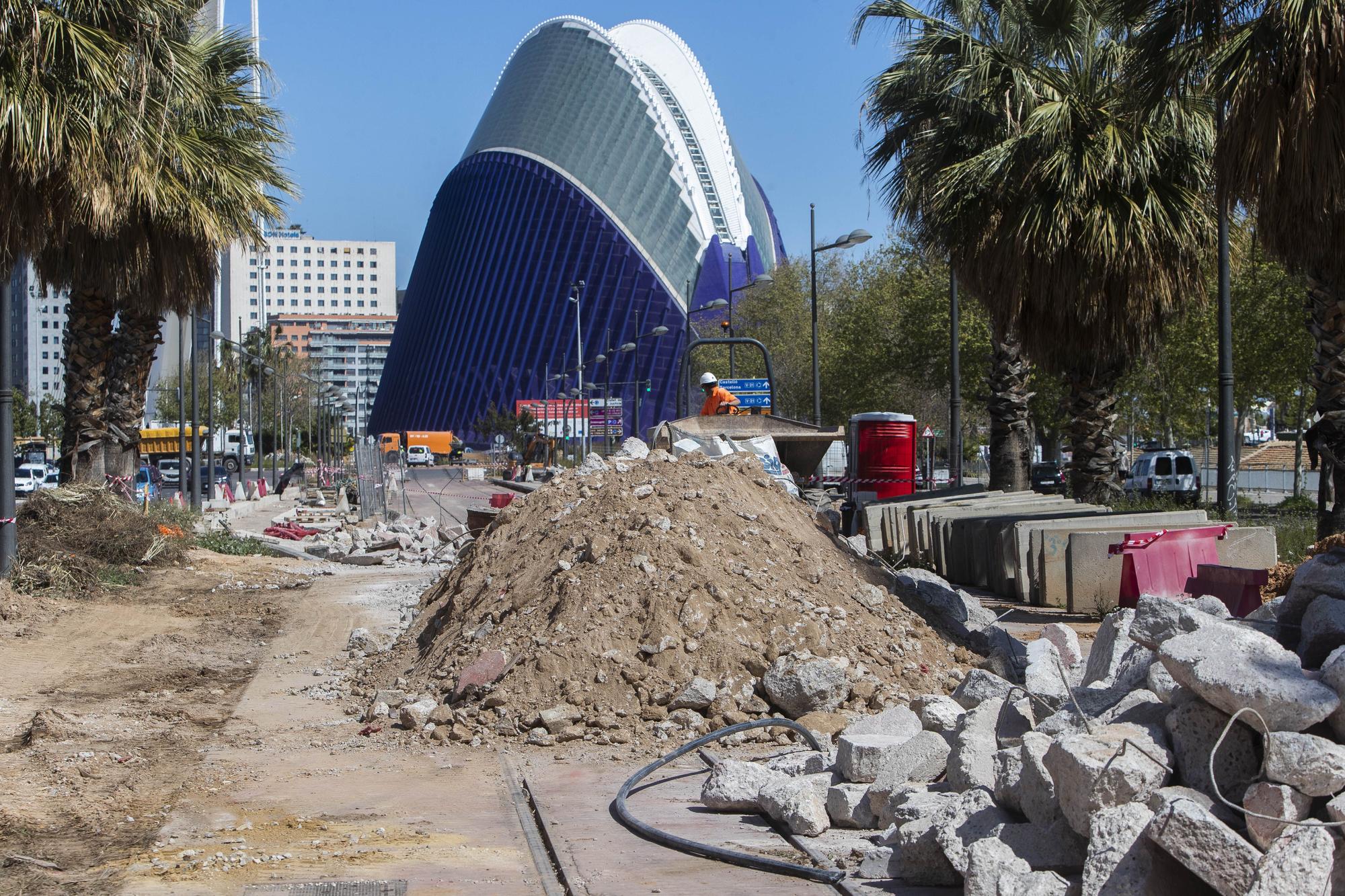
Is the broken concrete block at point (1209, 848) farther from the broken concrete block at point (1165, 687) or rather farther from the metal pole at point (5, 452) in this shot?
the metal pole at point (5, 452)

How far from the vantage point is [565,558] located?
30.5 feet

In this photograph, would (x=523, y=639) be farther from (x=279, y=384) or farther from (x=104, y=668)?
(x=279, y=384)

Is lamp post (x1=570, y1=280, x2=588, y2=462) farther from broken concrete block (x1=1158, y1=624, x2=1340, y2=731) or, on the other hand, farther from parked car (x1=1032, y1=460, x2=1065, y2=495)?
broken concrete block (x1=1158, y1=624, x2=1340, y2=731)

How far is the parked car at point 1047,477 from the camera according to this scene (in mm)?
41156

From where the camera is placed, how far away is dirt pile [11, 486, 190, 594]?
45.5 feet

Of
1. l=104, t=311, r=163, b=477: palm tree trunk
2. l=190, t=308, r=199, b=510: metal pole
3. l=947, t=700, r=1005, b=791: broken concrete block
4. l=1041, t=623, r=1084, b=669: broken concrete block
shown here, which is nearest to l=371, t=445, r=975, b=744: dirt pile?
l=1041, t=623, r=1084, b=669: broken concrete block

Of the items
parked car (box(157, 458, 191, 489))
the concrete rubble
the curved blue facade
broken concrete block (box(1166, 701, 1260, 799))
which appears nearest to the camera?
the concrete rubble

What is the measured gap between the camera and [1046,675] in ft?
22.3

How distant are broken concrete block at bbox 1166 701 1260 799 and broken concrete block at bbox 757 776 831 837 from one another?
64.2 inches

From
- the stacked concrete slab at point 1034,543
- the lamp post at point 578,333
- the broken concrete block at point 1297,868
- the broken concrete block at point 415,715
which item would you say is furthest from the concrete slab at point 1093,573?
the lamp post at point 578,333

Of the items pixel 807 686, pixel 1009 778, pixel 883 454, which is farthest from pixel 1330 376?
pixel 883 454

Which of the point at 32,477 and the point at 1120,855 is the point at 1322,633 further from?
the point at 32,477

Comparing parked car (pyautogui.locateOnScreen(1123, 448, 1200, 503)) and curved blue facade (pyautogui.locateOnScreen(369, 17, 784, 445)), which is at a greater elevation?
curved blue facade (pyautogui.locateOnScreen(369, 17, 784, 445))

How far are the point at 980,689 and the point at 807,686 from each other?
4.10ft
